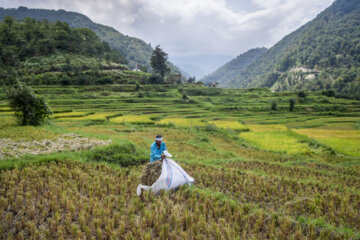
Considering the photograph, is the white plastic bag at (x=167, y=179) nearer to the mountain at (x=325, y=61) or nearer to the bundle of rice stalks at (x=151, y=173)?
the bundle of rice stalks at (x=151, y=173)

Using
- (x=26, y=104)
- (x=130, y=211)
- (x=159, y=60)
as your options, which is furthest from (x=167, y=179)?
(x=159, y=60)

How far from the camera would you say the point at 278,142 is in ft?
52.3

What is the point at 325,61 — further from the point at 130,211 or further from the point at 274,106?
the point at 130,211

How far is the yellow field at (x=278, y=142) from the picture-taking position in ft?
46.0

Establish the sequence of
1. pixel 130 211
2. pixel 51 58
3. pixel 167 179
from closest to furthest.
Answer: pixel 130 211 < pixel 167 179 < pixel 51 58

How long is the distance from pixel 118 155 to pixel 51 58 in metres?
63.6

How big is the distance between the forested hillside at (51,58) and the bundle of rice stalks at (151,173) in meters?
46.3

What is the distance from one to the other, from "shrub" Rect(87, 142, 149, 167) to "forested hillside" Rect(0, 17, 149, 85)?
42.6m

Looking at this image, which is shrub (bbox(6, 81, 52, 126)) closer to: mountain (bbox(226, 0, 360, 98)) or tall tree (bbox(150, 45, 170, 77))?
tall tree (bbox(150, 45, 170, 77))

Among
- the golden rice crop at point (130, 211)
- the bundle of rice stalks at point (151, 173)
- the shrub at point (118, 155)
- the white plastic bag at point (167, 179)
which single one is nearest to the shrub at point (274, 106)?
the golden rice crop at point (130, 211)

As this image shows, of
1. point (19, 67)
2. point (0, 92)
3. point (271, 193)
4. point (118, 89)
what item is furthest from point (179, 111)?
point (19, 67)

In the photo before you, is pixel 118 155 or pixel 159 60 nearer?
pixel 118 155

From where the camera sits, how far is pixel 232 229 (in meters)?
3.26

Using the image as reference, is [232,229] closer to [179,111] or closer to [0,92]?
[179,111]
